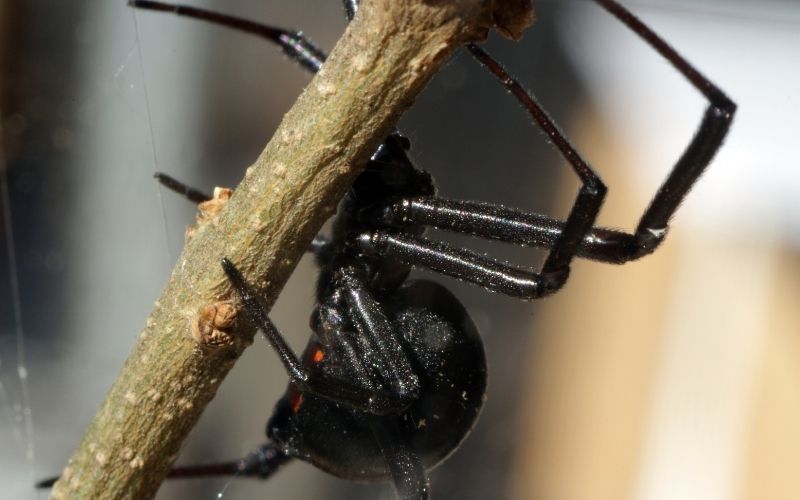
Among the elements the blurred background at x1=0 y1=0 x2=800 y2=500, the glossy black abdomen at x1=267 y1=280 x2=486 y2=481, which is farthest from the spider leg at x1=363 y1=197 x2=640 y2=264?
the blurred background at x1=0 y1=0 x2=800 y2=500

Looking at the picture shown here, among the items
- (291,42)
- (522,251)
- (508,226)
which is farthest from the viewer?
(522,251)

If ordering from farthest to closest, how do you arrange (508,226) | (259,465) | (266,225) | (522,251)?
(522,251) < (259,465) < (508,226) < (266,225)

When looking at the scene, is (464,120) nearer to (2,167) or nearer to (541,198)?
(541,198)

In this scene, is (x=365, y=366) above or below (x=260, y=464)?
above

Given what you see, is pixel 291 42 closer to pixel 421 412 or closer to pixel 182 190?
pixel 182 190


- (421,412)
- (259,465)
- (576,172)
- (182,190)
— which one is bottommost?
(259,465)

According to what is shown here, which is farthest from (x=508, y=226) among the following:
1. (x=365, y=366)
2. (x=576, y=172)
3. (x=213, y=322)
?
(x=213, y=322)

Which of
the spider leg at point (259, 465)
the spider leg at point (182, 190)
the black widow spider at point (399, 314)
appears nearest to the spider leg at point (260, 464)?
the spider leg at point (259, 465)

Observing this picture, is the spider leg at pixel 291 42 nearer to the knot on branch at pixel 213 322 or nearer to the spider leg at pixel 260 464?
the knot on branch at pixel 213 322
